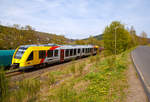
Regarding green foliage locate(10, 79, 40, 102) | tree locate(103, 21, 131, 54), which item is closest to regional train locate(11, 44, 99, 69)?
green foliage locate(10, 79, 40, 102)

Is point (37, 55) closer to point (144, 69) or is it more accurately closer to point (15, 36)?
point (144, 69)

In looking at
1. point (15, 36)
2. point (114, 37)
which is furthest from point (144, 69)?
point (15, 36)

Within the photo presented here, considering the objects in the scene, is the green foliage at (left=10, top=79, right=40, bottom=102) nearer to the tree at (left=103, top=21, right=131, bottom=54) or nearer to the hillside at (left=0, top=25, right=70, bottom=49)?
the tree at (left=103, top=21, right=131, bottom=54)

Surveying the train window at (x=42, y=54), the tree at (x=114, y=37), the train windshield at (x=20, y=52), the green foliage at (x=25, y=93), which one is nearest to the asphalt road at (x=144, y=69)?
the green foliage at (x=25, y=93)

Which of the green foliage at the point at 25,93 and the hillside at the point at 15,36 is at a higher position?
the hillside at the point at 15,36

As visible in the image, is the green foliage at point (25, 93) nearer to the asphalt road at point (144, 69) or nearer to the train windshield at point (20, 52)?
the asphalt road at point (144, 69)

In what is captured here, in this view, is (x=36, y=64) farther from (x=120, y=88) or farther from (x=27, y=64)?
(x=120, y=88)

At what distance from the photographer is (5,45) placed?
21609 millimetres

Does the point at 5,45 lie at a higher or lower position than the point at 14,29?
lower

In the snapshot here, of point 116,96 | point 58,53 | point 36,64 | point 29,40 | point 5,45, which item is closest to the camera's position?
point 116,96

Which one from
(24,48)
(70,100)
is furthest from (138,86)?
(24,48)

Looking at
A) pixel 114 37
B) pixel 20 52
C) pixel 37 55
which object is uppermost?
pixel 114 37

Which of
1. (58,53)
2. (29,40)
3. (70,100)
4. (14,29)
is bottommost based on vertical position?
(70,100)

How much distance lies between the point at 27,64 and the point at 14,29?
18954 mm
